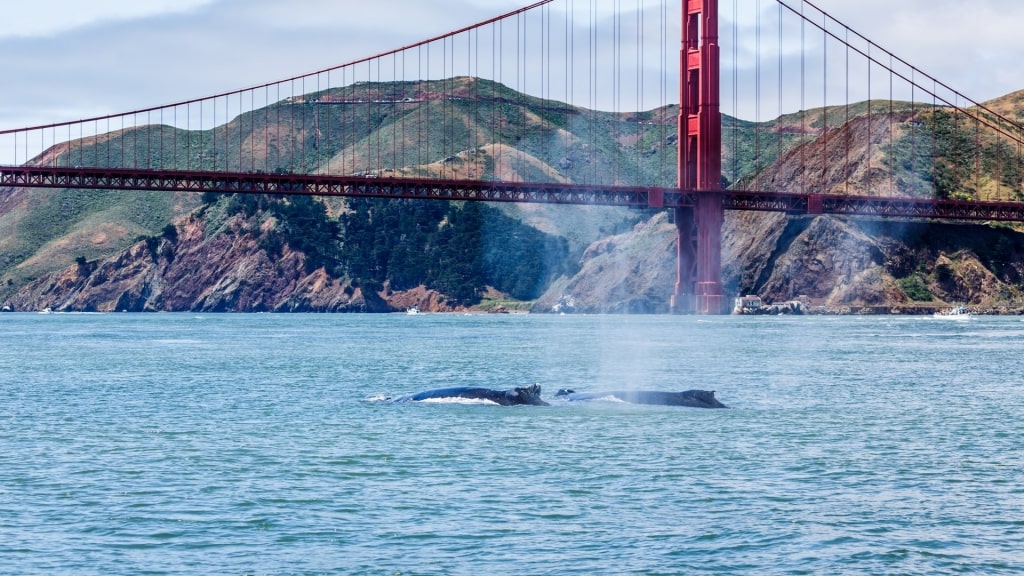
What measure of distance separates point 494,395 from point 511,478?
15.7 m

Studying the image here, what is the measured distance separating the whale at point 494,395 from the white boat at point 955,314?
110141mm

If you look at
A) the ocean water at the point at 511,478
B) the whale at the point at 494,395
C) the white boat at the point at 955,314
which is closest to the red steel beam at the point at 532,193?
the white boat at the point at 955,314

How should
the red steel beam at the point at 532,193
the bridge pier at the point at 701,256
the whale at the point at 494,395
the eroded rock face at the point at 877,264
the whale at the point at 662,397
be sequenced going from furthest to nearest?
the eroded rock face at the point at 877,264
the bridge pier at the point at 701,256
the red steel beam at the point at 532,193
the whale at the point at 494,395
the whale at the point at 662,397

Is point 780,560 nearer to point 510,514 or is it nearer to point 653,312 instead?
point 510,514

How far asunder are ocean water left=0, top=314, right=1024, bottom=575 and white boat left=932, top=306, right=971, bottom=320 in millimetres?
92012

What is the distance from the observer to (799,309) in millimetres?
169375

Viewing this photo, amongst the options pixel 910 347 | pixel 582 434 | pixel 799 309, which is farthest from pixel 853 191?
pixel 582 434

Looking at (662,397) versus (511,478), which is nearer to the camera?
(511,478)

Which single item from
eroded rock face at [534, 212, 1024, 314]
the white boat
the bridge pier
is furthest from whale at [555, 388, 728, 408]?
eroded rock face at [534, 212, 1024, 314]

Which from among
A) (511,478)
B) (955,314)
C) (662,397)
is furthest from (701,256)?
(511,478)

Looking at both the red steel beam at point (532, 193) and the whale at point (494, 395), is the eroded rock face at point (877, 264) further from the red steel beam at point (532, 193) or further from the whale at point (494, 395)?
the whale at point (494, 395)

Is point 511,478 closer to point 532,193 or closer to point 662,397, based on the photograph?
point 662,397

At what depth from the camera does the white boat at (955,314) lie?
5782 inches

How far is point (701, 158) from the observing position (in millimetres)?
145125
